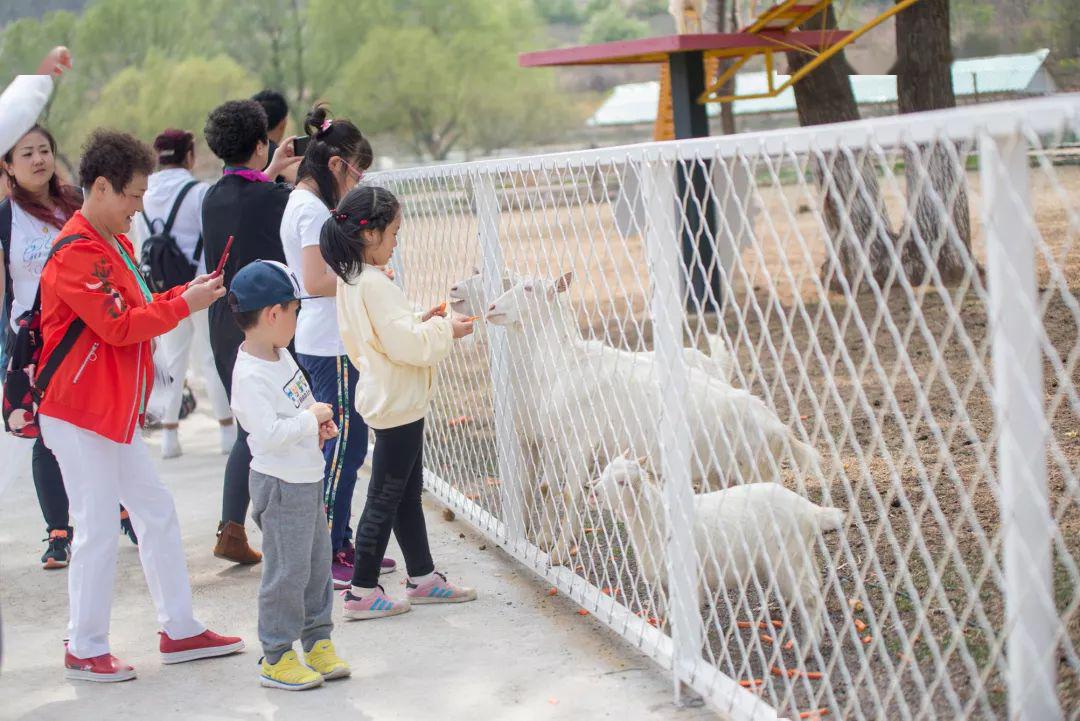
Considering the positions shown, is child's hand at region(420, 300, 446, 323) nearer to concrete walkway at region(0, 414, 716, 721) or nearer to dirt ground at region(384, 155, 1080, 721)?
dirt ground at region(384, 155, 1080, 721)

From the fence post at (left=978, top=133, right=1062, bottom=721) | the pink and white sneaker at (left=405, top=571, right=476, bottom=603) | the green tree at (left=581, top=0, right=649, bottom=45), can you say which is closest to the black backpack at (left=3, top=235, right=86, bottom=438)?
the pink and white sneaker at (left=405, top=571, right=476, bottom=603)

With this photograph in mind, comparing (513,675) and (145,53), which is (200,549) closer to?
(513,675)

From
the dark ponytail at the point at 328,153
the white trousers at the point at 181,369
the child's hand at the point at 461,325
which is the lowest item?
the white trousers at the point at 181,369

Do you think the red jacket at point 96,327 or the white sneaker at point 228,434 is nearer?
the red jacket at point 96,327

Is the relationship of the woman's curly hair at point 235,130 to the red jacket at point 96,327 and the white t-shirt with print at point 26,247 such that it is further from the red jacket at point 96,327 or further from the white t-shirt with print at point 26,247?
the red jacket at point 96,327

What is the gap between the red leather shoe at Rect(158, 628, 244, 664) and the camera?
12.6 feet

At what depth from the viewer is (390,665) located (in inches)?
147

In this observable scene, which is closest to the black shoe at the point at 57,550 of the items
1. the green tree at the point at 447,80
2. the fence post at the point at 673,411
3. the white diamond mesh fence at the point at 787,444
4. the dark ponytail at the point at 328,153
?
the white diamond mesh fence at the point at 787,444

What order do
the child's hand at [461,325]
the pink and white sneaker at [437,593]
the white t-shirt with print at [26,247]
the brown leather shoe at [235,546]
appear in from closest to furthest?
the child's hand at [461,325]
the pink and white sneaker at [437,593]
the white t-shirt with print at [26,247]
the brown leather shoe at [235,546]

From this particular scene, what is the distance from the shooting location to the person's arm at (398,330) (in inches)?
143

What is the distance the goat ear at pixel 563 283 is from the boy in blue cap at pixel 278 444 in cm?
96

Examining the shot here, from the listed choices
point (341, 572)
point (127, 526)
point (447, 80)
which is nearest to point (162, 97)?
point (447, 80)

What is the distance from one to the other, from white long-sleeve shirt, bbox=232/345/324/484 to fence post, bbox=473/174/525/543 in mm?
1201

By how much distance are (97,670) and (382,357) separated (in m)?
1.34
